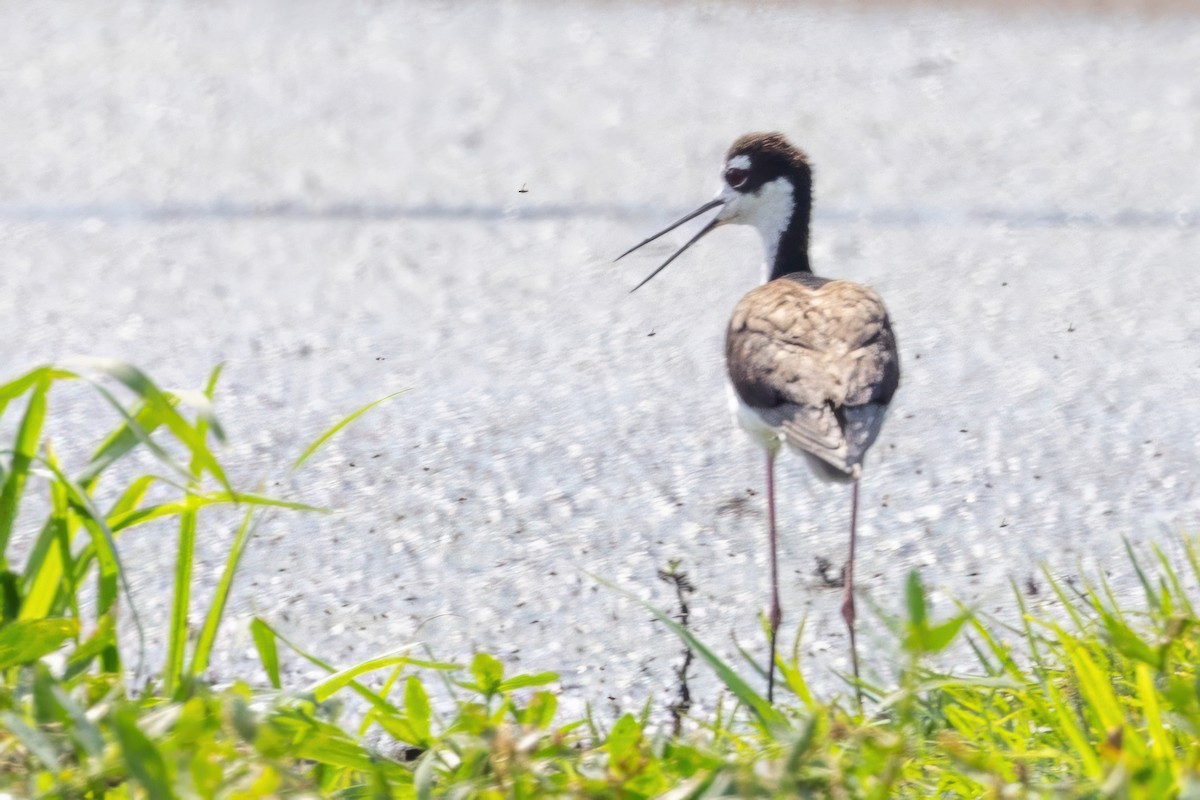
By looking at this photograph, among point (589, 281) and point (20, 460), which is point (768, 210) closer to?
point (589, 281)

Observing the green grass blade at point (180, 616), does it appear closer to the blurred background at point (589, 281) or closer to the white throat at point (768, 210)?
the blurred background at point (589, 281)

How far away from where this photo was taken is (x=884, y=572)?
3.98 metres

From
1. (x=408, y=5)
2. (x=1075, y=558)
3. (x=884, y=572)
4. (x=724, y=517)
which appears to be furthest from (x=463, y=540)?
(x=408, y=5)

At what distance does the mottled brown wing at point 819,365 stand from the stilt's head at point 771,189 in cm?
47

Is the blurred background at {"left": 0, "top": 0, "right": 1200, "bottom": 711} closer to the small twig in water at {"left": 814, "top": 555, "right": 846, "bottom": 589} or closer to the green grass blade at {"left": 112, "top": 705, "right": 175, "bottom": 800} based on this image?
the small twig in water at {"left": 814, "top": 555, "right": 846, "bottom": 589}

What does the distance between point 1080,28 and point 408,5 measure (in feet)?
11.0

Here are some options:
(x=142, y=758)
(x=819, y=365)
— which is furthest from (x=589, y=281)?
(x=142, y=758)

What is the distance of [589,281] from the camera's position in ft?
19.4

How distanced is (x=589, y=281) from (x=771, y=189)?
146cm

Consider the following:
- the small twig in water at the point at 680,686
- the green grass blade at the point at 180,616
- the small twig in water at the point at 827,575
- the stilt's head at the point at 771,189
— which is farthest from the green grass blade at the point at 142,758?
the stilt's head at the point at 771,189

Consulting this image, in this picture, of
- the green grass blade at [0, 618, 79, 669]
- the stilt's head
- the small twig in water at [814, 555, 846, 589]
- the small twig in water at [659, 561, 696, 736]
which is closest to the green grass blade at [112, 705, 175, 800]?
the green grass blade at [0, 618, 79, 669]

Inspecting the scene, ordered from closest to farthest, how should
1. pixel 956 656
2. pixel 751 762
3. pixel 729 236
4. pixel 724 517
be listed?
pixel 751 762, pixel 956 656, pixel 724 517, pixel 729 236

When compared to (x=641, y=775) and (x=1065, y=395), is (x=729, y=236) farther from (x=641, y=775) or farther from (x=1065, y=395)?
(x=641, y=775)

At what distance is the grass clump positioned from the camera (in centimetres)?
214
